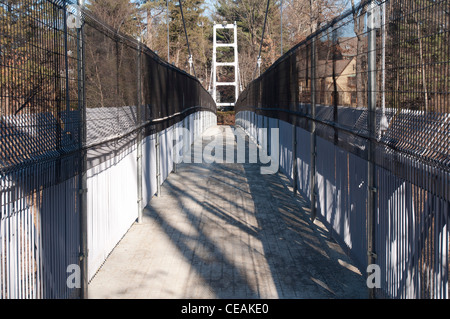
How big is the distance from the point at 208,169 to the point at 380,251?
8.90 metres

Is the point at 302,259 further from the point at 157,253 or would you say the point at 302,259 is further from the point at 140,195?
the point at 140,195

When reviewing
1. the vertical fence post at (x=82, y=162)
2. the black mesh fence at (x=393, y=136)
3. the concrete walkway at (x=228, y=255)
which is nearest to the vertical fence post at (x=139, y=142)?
the concrete walkway at (x=228, y=255)

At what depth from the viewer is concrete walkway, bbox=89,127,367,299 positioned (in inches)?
196

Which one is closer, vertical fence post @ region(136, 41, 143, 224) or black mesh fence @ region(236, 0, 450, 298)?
black mesh fence @ region(236, 0, 450, 298)

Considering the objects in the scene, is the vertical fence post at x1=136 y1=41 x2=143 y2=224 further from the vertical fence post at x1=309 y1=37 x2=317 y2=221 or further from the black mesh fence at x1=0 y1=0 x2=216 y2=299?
the vertical fence post at x1=309 y1=37 x2=317 y2=221

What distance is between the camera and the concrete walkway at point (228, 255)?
16.3ft

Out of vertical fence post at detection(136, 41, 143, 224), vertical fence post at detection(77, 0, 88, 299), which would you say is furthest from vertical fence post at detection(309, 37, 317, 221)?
vertical fence post at detection(77, 0, 88, 299)

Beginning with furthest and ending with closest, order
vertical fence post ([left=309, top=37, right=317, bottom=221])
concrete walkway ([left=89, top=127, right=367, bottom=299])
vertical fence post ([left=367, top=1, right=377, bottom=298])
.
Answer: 1. vertical fence post ([left=309, top=37, right=317, bottom=221])
2. concrete walkway ([left=89, top=127, right=367, bottom=299])
3. vertical fence post ([left=367, top=1, right=377, bottom=298])

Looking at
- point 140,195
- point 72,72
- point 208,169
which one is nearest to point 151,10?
point 208,169

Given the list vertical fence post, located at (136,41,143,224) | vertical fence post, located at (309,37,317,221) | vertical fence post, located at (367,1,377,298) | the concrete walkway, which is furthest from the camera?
vertical fence post, located at (136,41,143,224)

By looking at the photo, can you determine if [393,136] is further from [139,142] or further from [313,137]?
[139,142]

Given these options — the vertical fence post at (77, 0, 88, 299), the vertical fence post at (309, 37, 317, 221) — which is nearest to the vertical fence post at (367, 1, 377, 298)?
the vertical fence post at (77, 0, 88, 299)

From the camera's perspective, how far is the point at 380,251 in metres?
4.27

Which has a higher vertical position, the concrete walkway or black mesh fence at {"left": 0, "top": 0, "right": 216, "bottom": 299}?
black mesh fence at {"left": 0, "top": 0, "right": 216, "bottom": 299}
